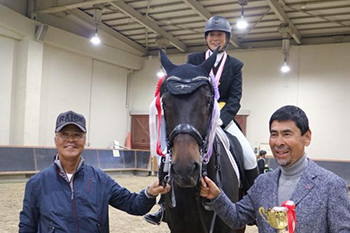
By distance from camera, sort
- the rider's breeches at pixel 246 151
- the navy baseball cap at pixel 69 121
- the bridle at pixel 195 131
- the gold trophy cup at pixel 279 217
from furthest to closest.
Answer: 1. the rider's breeches at pixel 246 151
2. the navy baseball cap at pixel 69 121
3. the bridle at pixel 195 131
4. the gold trophy cup at pixel 279 217

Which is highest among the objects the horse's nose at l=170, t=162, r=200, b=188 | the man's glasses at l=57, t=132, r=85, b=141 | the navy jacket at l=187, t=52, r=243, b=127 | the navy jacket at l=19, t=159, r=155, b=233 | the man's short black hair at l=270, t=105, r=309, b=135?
the navy jacket at l=187, t=52, r=243, b=127

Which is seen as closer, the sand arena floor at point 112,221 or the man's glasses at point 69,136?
the man's glasses at point 69,136

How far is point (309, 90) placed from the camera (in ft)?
51.2

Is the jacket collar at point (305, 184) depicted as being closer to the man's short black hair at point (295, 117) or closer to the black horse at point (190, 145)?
the man's short black hair at point (295, 117)

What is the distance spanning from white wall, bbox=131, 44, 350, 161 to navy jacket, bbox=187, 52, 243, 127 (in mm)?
12853

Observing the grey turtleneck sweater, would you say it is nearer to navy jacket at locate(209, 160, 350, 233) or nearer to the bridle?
navy jacket at locate(209, 160, 350, 233)

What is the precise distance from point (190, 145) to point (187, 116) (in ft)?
0.72

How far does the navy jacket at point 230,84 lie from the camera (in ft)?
11.3

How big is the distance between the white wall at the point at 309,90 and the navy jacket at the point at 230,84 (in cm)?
1285

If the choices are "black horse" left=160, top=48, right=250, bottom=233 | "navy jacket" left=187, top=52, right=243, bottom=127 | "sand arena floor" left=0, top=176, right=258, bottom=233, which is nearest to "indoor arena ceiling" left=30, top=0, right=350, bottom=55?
"sand arena floor" left=0, top=176, right=258, bottom=233

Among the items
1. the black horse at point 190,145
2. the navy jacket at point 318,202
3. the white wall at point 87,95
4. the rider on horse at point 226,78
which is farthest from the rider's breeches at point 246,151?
the white wall at point 87,95

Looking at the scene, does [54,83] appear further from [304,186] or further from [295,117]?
[304,186]

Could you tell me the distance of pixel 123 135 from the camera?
63.4 ft

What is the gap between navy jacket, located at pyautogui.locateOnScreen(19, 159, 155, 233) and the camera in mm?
2195
